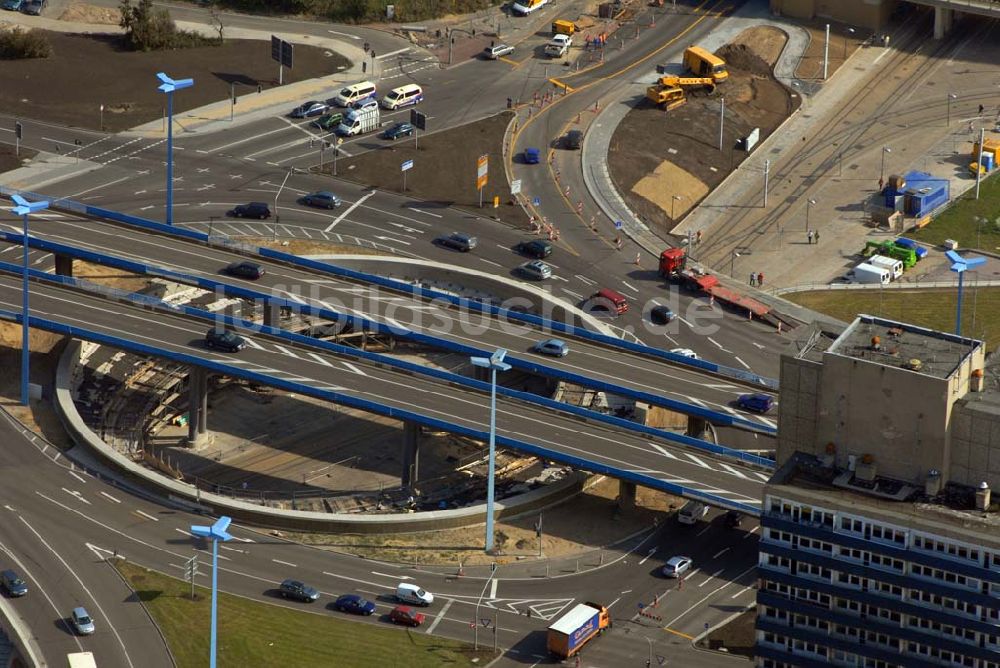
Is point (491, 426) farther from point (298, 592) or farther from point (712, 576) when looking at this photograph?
point (712, 576)

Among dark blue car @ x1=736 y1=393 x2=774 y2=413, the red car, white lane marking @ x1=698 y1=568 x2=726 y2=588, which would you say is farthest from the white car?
the red car

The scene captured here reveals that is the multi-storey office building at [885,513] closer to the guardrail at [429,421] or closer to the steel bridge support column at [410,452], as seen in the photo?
the guardrail at [429,421]

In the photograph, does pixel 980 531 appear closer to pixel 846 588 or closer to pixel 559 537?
pixel 846 588

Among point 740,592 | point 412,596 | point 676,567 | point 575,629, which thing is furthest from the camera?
point 676,567

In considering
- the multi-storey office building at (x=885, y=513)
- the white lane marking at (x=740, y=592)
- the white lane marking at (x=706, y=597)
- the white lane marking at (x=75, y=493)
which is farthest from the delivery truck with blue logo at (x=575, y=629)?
the white lane marking at (x=75, y=493)

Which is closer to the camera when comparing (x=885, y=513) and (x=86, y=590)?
(x=885, y=513)

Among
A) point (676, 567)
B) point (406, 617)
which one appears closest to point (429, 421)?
point (406, 617)

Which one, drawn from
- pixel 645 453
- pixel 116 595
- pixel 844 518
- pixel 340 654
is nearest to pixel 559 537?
pixel 645 453
